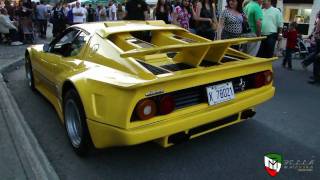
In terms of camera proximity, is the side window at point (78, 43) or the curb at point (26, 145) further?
the side window at point (78, 43)

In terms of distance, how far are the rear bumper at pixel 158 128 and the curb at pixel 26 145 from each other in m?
0.55

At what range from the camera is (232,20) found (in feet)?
19.7

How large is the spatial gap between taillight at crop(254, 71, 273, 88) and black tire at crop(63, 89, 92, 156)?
6.28 feet

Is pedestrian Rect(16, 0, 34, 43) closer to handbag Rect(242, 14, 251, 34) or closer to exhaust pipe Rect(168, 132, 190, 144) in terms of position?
handbag Rect(242, 14, 251, 34)

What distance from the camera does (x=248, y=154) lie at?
369 cm

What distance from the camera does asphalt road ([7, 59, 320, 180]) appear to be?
10.9ft

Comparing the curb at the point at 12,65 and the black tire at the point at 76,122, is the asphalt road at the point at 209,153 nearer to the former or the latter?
the black tire at the point at 76,122

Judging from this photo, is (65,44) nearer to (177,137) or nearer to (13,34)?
(177,137)

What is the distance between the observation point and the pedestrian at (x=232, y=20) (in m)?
6.00

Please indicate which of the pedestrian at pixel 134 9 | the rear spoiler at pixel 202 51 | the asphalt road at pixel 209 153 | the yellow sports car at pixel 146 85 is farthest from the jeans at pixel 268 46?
the rear spoiler at pixel 202 51

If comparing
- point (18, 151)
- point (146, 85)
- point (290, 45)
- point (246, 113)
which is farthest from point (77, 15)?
point (146, 85)

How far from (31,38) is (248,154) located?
12.0 metres

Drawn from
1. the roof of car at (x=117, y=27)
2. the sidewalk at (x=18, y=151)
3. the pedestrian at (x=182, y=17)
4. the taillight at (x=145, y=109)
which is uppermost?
the pedestrian at (x=182, y=17)

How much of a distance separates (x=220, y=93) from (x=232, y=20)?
289 cm
